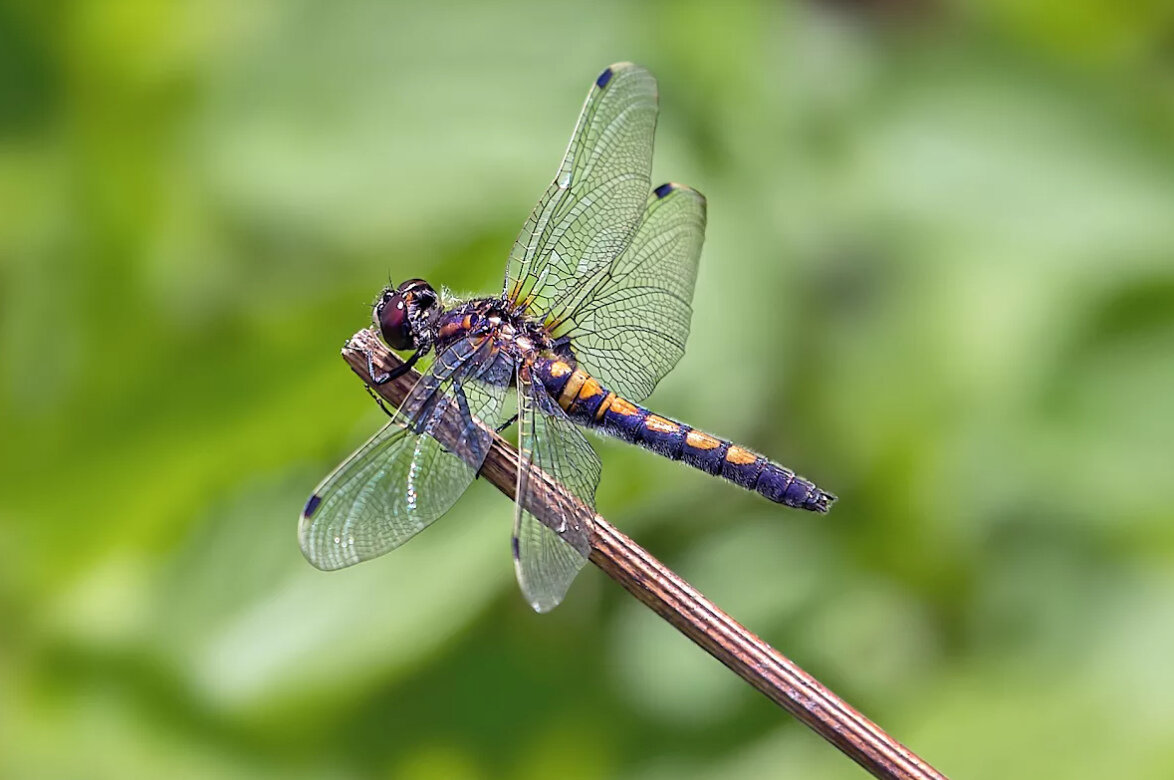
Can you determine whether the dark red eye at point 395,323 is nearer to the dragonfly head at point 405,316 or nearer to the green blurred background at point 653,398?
the dragonfly head at point 405,316

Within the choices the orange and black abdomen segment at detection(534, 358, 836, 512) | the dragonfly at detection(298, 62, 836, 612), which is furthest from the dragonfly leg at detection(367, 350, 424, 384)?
the orange and black abdomen segment at detection(534, 358, 836, 512)

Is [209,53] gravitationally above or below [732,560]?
above

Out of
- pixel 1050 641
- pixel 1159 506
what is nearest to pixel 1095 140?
pixel 1159 506

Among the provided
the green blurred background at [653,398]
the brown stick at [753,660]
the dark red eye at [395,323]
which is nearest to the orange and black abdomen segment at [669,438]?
the green blurred background at [653,398]

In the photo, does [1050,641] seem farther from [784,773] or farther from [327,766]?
[327,766]

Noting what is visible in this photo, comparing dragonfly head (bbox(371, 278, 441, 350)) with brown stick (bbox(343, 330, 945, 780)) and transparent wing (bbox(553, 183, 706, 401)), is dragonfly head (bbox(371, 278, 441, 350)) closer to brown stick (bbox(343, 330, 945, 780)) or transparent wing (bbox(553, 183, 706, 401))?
transparent wing (bbox(553, 183, 706, 401))

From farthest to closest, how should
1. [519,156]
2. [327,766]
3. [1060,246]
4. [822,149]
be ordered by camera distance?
[822,149] → [1060,246] → [519,156] → [327,766]

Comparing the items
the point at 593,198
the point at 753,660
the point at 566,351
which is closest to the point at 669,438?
the point at 566,351
